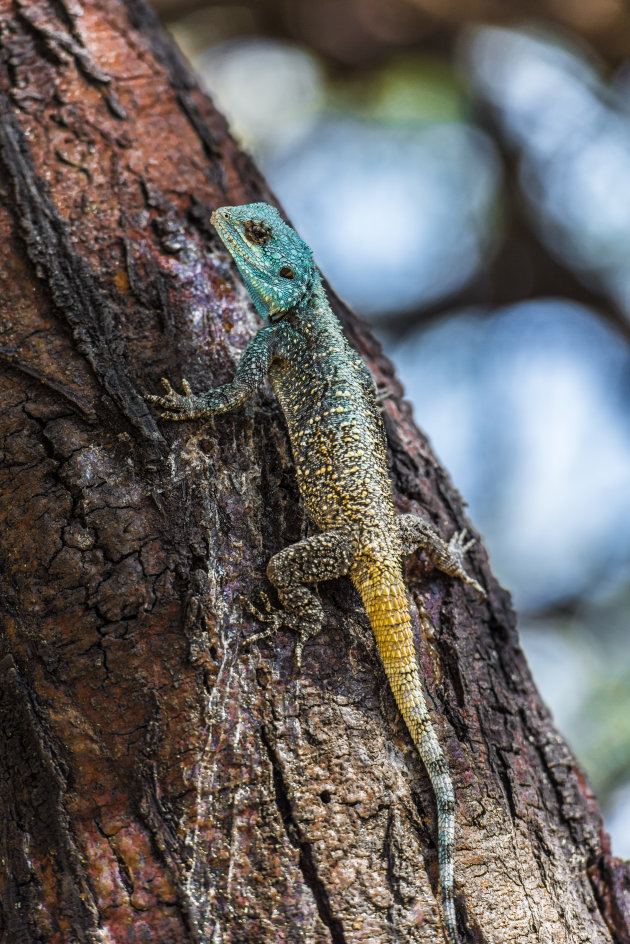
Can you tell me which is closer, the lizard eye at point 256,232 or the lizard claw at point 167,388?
the lizard claw at point 167,388

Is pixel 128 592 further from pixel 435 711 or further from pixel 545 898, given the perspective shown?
pixel 545 898

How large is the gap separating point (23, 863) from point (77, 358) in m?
1.64

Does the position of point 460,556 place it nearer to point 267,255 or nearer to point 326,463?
point 326,463

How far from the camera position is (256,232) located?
3.45 m

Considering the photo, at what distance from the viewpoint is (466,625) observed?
2936 millimetres

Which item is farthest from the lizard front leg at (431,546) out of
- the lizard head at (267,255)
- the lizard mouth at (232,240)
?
the lizard mouth at (232,240)

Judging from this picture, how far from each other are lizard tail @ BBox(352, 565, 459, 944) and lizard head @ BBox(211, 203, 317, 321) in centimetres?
139

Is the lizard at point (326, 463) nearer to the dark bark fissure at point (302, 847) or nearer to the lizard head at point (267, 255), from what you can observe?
the lizard head at point (267, 255)

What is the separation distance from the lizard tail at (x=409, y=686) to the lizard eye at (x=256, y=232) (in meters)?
1.61

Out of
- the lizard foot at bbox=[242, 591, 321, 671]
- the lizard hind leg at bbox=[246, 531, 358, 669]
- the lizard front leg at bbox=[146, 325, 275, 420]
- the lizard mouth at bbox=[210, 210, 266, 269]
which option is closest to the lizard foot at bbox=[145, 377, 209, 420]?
the lizard front leg at bbox=[146, 325, 275, 420]

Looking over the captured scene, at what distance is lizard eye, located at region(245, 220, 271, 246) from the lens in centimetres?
342

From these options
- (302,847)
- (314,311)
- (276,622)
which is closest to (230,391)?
(314,311)

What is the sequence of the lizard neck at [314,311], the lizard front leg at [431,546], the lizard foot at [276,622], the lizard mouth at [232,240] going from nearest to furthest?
the lizard foot at [276,622]
the lizard front leg at [431,546]
the lizard mouth at [232,240]
the lizard neck at [314,311]

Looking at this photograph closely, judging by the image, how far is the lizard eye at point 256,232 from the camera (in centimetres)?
342
